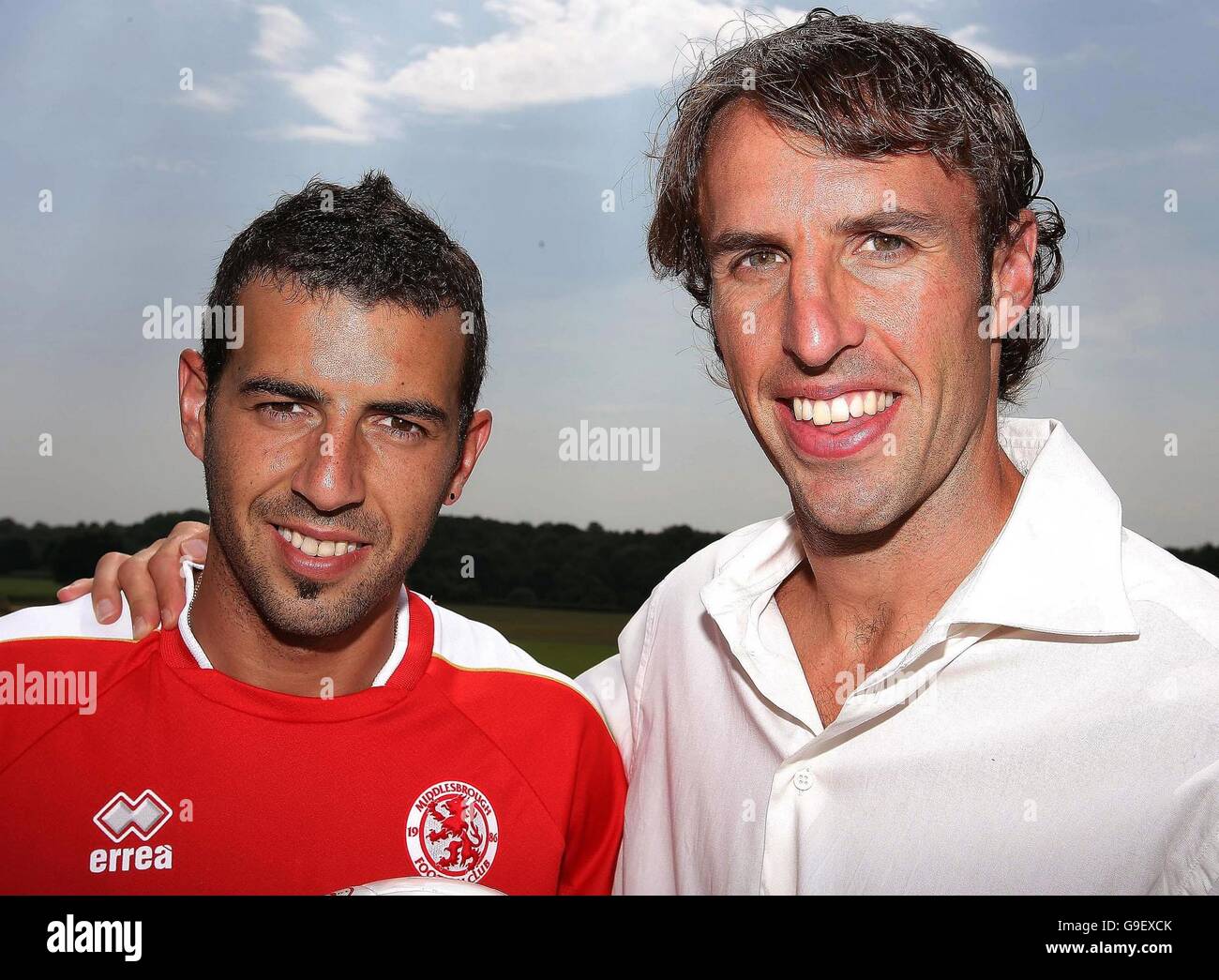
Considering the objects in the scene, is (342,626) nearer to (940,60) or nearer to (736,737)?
(736,737)

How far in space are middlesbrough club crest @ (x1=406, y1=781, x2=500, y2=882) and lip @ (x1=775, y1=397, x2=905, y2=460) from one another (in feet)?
4.01

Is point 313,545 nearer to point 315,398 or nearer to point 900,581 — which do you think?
point 315,398

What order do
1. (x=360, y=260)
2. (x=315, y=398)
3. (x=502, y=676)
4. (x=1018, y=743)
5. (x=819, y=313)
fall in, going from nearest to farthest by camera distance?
(x=1018, y=743), (x=819, y=313), (x=315, y=398), (x=360, y=260), (x=502, y=676)

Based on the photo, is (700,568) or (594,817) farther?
(700,568)

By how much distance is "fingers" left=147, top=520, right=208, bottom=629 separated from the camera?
267 cm

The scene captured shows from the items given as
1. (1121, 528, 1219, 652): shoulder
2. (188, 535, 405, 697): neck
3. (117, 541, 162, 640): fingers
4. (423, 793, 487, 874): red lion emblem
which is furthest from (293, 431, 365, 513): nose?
(1121, 528, 1219, 652): shoulder

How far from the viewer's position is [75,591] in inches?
114

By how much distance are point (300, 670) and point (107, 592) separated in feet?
1.98

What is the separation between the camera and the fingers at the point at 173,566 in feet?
8.75

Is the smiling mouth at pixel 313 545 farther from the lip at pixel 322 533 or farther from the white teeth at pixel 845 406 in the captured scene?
the white teeth at pixel 845 406

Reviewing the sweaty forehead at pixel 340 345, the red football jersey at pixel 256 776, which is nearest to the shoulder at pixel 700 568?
the red football jersey at pixel 256 776

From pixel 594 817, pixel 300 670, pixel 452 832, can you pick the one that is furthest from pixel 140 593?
pixel 594 817

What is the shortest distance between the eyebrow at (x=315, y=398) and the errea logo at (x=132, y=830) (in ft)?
3.27
